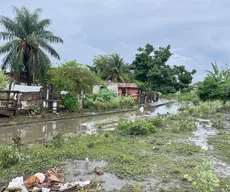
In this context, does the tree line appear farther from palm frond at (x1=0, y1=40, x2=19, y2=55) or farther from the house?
the house

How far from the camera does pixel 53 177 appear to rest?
15.9ft

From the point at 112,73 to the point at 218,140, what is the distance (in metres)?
34.8

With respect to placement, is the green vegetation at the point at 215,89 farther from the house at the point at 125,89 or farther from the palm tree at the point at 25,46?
the palm tree at the point at 25,46

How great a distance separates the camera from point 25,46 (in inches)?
946

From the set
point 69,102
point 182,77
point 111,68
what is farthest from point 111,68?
point 69,102

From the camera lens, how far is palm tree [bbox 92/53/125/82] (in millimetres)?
43062

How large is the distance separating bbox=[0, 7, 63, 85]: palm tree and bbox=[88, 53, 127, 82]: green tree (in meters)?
18.2

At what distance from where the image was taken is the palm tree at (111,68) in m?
43.1

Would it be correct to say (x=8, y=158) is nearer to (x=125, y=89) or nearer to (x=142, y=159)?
(x=142, y=159)

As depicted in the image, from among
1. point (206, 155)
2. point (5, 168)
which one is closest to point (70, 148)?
point (5, 168)

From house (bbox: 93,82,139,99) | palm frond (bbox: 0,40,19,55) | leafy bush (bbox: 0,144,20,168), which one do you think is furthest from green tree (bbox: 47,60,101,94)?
house (bbox: 93,82,139,99)

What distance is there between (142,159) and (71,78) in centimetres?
1178

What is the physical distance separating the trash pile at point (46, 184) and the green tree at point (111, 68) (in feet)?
124

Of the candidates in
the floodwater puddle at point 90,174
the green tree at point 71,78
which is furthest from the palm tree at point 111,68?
the floodwater puddle at point 90,174
